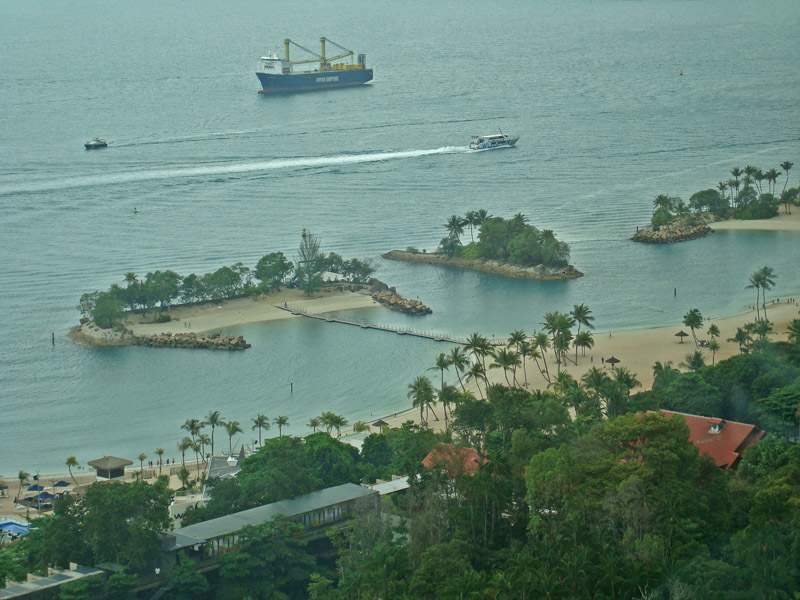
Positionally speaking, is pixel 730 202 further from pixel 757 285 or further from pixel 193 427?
pixel 193 427

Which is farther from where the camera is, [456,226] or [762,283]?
[456,226]

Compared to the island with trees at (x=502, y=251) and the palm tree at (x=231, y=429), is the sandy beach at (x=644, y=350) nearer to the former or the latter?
the palm tree at (x=231, y=429)

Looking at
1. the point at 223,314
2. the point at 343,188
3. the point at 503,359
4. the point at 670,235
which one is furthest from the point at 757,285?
the point at 343,188

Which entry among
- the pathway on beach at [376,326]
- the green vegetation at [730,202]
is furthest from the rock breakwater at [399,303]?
the green vegetation at [730,202]

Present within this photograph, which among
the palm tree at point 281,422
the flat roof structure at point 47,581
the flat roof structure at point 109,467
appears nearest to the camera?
the flat roof structure at point 47,581

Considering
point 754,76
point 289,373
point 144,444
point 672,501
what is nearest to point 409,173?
point 289,373

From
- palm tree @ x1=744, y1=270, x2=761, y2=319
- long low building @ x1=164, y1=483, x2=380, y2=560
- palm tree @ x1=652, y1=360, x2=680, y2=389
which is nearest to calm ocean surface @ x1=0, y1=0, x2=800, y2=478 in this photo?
palm tree @ x1=744, y1=270, x2=761, y2=319
